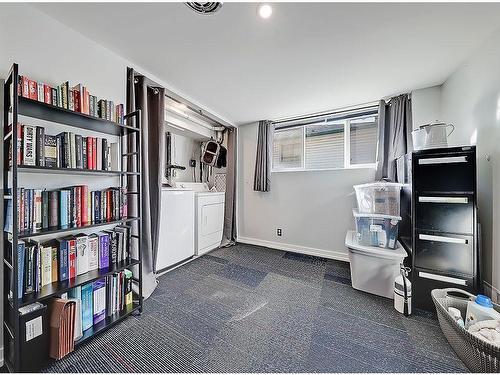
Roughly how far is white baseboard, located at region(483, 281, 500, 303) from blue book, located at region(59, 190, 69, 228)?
9.96 feet

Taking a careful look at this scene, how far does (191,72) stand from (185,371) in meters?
2.37

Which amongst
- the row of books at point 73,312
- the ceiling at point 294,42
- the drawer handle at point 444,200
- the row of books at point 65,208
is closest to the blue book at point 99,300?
the row of books at point 73,312

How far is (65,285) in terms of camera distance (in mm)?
1145

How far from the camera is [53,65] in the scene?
4.33ft

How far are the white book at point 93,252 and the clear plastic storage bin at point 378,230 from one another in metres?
2.36

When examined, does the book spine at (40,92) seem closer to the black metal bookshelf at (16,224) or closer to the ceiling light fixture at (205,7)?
the black metal bookshelf at (16,224)

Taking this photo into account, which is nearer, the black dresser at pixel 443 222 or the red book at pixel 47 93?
the red book at pixel 47 93

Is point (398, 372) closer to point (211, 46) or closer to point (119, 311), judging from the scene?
point (119, 311)

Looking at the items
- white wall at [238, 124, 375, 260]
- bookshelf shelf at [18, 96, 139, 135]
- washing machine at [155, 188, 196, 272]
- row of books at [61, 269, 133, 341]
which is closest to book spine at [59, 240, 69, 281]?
row of books at [61, 269, 133, 341]

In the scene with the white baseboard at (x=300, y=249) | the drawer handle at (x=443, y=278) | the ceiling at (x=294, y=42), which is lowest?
the white baseboard at (x=300, y=249)

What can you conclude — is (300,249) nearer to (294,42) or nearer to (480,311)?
(480,311)

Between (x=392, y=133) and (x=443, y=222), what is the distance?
1250mm

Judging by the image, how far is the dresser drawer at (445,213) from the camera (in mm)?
1448

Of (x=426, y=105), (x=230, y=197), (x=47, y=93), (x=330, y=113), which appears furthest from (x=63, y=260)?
(x=426, y=105)
